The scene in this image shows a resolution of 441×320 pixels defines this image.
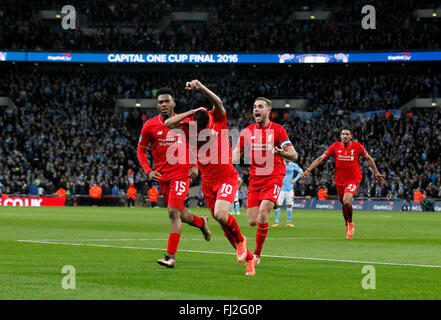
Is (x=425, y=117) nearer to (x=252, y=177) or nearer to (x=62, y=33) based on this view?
(x=62, y=33)

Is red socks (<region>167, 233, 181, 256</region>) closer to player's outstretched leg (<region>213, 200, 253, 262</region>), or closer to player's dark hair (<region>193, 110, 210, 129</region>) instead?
player's outstretched leg (<region>213, 200, 253, 262</region>)

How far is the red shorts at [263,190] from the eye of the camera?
1316cm

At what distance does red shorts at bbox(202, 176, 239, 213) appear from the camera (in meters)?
12.0

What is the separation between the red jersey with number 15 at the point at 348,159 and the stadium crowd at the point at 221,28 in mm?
40749

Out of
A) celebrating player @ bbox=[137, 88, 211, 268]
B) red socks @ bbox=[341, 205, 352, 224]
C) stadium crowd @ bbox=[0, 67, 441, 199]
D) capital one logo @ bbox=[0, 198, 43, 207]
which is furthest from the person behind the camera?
stadium crowd @ bbox=[0, 67, 441, 199]

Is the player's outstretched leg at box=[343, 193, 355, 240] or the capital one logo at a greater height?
the player's outstretched leg at box=[343, 193, 355, 240]

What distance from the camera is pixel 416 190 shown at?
4681 cm

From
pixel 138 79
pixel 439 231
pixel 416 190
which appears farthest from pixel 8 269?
pixel 138 79

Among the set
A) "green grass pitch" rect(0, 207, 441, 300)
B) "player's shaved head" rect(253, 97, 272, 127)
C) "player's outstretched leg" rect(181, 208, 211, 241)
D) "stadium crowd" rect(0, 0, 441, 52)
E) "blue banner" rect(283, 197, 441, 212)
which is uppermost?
"stadium crowd" rect(0, 0, 441, 52)

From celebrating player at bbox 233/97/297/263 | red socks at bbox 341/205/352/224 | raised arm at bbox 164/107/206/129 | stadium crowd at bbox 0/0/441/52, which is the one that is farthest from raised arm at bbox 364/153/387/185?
stadium crowd at bbox 0/0/441/52

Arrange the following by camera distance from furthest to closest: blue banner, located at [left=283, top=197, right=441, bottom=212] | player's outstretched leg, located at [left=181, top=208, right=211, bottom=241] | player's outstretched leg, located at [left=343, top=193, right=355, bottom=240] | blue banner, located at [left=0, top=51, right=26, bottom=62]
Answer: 1. blue banner, located at [left=0, top=51, right=26, bottom=62]
2. blue banner, located at [left=283, top=197, right=441, bottom=212]
3. player's outstretched leg, located at [left=343, top=193, right=355, bottom=240]
4. player's outstretched leg, located at [left=181, top=208, right=211, bottom=241]

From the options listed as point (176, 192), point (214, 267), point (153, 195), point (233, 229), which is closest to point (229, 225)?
point (233, 229)

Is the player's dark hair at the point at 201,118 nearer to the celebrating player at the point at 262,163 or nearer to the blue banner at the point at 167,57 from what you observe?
the celebrating player at the point at 262,163

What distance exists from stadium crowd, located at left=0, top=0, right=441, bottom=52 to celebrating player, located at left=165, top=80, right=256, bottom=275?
50584 millimetres
